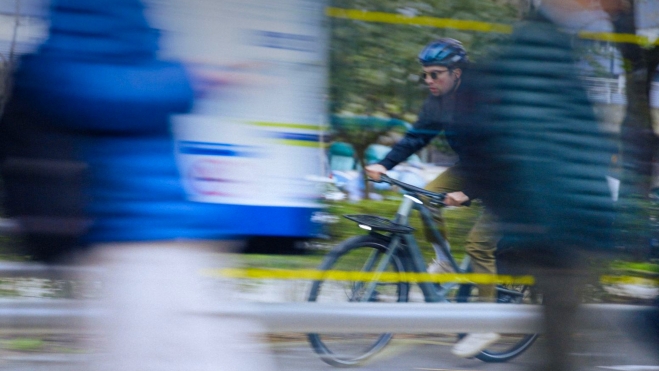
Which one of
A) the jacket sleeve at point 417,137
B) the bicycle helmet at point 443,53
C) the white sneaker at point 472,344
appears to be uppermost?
the bicycle helmet at point 443,53

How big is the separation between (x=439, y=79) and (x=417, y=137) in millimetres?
331

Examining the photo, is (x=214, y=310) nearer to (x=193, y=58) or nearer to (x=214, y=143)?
(x=193, y=58)

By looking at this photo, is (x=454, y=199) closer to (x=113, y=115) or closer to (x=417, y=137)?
(x=417, y=137)

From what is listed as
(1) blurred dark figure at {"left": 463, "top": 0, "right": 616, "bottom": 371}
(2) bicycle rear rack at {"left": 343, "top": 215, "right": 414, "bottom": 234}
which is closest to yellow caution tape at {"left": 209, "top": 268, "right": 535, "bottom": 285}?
(2) bicycle rear rack at {"left": 343, "top": 215, "right": 414, "bottom": 234}

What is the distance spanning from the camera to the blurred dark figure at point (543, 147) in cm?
166

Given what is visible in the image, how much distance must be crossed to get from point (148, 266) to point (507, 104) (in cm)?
76

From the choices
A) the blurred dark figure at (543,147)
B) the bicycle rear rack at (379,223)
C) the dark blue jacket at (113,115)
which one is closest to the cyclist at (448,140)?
the bicycle rear rack at (379,223)

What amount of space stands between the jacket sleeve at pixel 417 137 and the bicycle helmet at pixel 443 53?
0.60 feet

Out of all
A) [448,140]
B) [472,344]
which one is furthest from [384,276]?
[448,140]

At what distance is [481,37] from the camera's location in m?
3.38

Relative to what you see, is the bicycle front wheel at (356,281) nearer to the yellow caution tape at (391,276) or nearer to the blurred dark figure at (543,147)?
the yellow caution tape at (391,276)

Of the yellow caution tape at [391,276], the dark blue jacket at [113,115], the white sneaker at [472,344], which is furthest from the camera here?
the white sneaker at [472,344]

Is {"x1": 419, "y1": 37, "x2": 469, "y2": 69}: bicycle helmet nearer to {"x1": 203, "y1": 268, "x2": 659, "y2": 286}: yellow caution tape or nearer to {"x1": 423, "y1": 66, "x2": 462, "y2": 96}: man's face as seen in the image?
{"x1": 423, "y1": 66, "x2": 462, "y2": 96}: man's face

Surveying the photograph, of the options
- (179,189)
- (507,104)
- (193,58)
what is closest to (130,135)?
(179,189)
